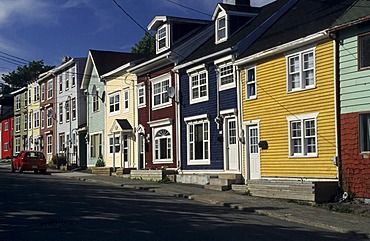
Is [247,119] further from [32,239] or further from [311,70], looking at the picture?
[32,239]

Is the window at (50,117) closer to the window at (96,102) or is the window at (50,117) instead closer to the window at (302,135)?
the window at (96,102)

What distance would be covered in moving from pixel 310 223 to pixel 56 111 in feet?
124

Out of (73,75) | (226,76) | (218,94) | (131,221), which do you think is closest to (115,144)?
(73,75)

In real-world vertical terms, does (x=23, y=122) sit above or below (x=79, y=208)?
above

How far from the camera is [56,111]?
48.6 metres

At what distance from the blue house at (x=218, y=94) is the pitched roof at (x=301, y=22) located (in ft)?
1.56

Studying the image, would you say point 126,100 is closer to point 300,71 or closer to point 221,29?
point 221,29

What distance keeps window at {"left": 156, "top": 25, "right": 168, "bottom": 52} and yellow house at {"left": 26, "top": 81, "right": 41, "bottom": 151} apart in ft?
87.1

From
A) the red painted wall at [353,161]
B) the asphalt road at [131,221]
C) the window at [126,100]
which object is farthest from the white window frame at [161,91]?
the red painted wall at [353,161]

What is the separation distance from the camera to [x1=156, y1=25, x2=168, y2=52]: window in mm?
30602

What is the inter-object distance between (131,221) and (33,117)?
45.3m

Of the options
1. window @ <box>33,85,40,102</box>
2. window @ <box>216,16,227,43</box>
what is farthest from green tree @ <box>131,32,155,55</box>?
window @ <box>216,16,227,43</box>

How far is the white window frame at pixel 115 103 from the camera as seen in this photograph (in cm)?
3579

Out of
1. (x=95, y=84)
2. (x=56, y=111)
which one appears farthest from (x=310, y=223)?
(x=56, y=111)
